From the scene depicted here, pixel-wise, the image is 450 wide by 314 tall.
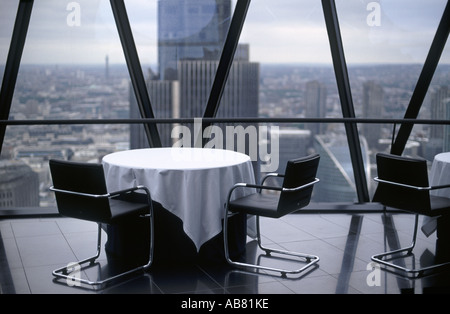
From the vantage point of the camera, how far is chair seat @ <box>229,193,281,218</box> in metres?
3.88

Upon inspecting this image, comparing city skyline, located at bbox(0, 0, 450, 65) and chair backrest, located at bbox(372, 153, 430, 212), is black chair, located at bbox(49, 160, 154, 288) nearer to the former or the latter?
chair backrest, located at bbox(372, 153, 430, 212)

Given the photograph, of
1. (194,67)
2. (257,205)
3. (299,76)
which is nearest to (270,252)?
(257,205)

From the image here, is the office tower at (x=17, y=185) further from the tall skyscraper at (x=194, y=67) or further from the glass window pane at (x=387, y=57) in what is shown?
the glass window pane at (x=387, y=57)

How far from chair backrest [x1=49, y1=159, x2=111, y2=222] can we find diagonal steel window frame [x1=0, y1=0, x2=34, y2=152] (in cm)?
212

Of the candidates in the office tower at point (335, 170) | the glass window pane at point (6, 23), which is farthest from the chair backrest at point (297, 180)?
the glass window pane at point (6, 23)

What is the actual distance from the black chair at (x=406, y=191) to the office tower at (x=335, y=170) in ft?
4.08

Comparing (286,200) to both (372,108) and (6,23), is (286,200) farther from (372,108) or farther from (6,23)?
(6,23)

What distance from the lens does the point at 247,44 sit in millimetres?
5895

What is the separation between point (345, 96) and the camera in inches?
236

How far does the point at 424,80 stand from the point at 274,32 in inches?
67.8

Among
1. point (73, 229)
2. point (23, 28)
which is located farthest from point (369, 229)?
point (23, 28)

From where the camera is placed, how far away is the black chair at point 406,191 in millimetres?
3863

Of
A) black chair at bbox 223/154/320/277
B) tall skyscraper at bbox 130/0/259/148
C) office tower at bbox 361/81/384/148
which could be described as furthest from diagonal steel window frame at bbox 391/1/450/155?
black chair at bbox 223/154/320/277

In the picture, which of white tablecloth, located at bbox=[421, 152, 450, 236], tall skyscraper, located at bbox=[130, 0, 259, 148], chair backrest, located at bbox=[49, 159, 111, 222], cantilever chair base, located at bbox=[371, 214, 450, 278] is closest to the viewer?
chair backrest, located at bbox=[49, 159, 111, 222]
